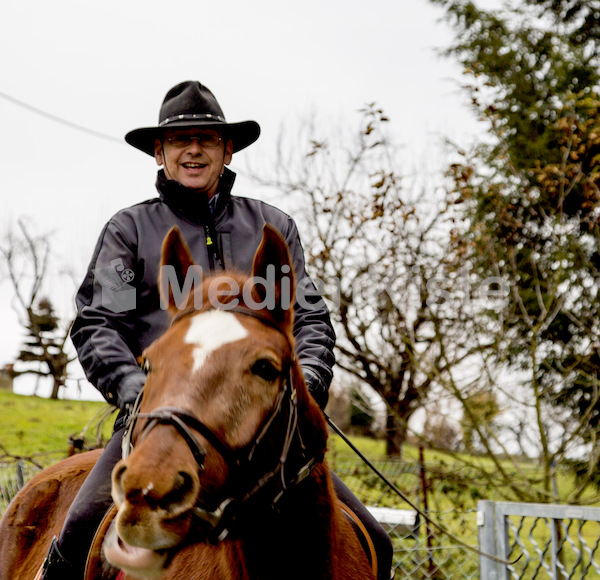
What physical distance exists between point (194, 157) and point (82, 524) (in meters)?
1.80

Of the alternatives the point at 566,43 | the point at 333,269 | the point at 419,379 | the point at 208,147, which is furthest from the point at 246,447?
the point at 419,379

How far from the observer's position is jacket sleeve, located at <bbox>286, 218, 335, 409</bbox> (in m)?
2.51

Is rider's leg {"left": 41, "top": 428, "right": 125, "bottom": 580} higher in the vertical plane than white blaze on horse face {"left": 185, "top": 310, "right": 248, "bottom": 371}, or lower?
lower

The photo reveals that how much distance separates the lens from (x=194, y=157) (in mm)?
3316

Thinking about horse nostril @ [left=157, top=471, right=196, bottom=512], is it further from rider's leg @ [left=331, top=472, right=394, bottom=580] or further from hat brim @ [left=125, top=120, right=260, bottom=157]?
hat brim @ [left=125, top=120, right=260, bottom=157]

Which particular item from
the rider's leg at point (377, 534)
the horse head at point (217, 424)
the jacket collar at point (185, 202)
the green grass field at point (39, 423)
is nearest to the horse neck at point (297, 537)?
the horse head at point (217, 424)

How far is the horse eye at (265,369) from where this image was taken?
1901mm

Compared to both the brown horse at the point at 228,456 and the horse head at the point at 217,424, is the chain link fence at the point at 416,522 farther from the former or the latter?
the horse head at the point at 217,424

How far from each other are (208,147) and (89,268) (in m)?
0.91

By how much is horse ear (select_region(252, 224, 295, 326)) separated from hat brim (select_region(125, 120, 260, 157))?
128 centimetres

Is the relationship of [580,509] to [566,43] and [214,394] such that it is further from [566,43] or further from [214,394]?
[566,43]

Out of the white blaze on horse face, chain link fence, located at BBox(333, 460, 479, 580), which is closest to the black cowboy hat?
the white blaze on horse face

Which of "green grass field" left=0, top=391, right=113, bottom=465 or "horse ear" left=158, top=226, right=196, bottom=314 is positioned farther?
"green grass field" left=0, top=391, right=113, bottom=465

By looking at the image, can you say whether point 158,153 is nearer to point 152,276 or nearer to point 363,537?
point 152,276
